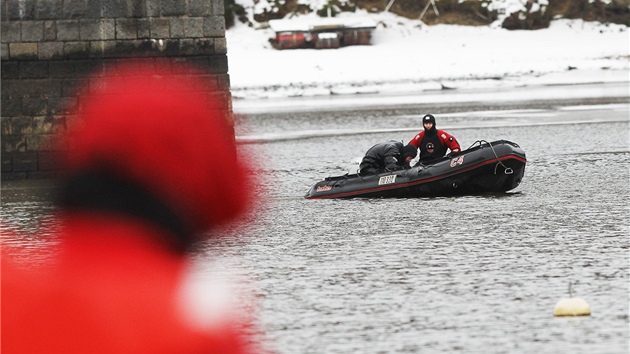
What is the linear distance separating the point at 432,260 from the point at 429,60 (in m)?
50.0

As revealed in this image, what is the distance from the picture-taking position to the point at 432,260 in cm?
1530

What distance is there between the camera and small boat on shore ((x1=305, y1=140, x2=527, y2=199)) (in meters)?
21.5

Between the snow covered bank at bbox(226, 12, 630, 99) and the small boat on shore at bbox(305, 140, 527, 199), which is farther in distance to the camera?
the snow covered bank at bbox(226, 12, 630, 99)

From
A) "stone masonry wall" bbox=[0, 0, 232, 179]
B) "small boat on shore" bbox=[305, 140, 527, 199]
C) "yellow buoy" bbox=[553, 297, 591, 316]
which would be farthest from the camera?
"stone masonry wall" bbox=[0, 0, 232, 179]

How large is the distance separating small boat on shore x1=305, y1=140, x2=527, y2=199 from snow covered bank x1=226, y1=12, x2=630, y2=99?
122 ft

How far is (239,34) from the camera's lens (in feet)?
229

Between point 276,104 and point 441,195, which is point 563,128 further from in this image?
point 276,104

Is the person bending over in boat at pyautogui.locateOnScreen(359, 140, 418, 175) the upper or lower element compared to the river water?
upper

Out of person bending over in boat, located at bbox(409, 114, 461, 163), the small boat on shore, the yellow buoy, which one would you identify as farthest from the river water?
person bending over in boat, located at bbox(409, 114, 461, 163)

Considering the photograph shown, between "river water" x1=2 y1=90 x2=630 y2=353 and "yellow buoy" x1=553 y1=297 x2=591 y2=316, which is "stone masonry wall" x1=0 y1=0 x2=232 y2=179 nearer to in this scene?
"river water" x1=2 y1=90 x2=630 y2=353

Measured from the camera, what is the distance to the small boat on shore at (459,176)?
21531 millimetres

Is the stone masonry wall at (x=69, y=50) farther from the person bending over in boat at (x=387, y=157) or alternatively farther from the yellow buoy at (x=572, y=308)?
the yellow buoy at (x=572, y=308)

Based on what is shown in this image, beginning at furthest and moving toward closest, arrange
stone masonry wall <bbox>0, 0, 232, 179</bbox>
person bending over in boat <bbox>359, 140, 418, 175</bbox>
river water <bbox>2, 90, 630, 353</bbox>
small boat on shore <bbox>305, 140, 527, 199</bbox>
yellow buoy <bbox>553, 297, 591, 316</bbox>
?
1. stone masonry wall <bbox>0, 0, 232, 179</bbox>
2. person bending over in boat <bbox>359, 140, 418, 175</bbox>
3. small boat on shore <bbox>305, 140, 527, 199</bbox>
4. yellow buoy <bbox>553, 297, 591, 316</bbox>
5. river water <bbox>2, 90, 630, 353</bbox>

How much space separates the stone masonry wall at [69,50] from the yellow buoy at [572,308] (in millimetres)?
14701
